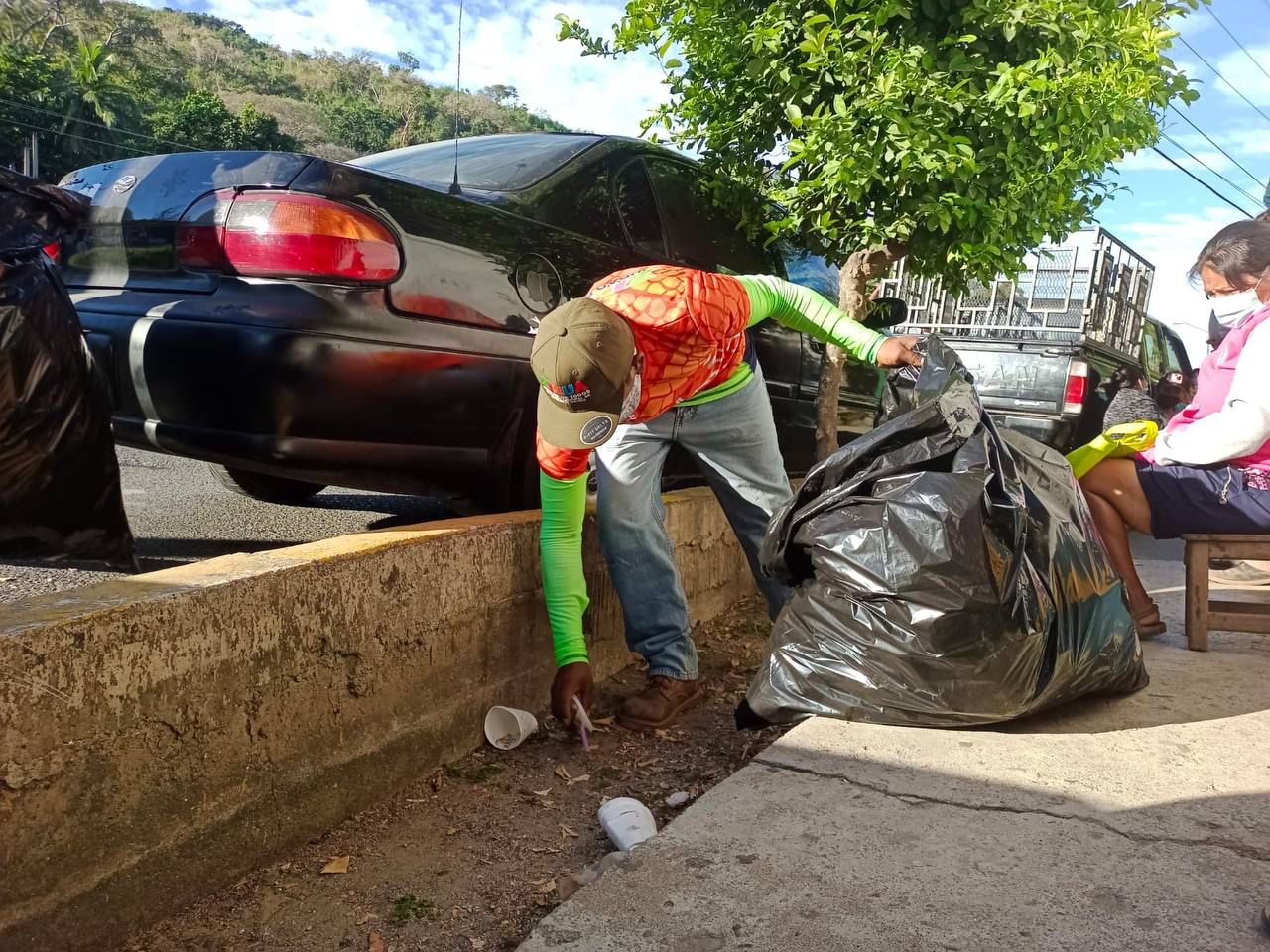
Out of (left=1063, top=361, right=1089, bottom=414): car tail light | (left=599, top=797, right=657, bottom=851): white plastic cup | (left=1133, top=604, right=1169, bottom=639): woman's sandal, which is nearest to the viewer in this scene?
(left=599, top=797, right=657, bottom=851): white plastic cup

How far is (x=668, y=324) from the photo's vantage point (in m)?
2.46

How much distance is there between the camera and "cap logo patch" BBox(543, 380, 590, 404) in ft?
7.18

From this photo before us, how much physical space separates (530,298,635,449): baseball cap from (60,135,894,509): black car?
0.54m

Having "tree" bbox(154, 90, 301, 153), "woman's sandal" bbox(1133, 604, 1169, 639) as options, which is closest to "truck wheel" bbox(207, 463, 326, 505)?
"woman's sandal" bbox(1133, 604, 1169, 639)

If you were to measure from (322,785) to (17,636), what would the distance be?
0.79m

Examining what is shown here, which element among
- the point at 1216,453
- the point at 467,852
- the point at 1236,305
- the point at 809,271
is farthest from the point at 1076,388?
the point at 467,852

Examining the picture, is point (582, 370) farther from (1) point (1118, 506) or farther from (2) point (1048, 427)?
(2) point (1048, 427)

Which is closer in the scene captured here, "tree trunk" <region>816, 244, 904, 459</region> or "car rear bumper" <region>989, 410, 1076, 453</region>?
"tree trunk" <region>816, 244, 904, 459</region>

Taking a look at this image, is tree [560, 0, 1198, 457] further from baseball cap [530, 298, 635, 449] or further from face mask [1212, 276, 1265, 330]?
baseball cap [530, 298, 635, 449]

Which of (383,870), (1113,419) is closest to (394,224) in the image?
(383,870)

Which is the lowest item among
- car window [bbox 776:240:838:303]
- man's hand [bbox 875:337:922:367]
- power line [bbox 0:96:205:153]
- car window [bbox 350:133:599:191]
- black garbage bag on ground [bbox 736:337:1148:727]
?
black garbage bag on ground [bbox 736:337:1148:727]

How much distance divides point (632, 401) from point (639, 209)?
1.35 meters

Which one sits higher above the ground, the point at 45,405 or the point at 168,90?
the point at 168,90

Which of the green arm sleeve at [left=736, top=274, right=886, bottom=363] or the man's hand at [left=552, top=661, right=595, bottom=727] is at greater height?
the green arm sleeve at [left=736, top=274, right=886, bottom=363]
